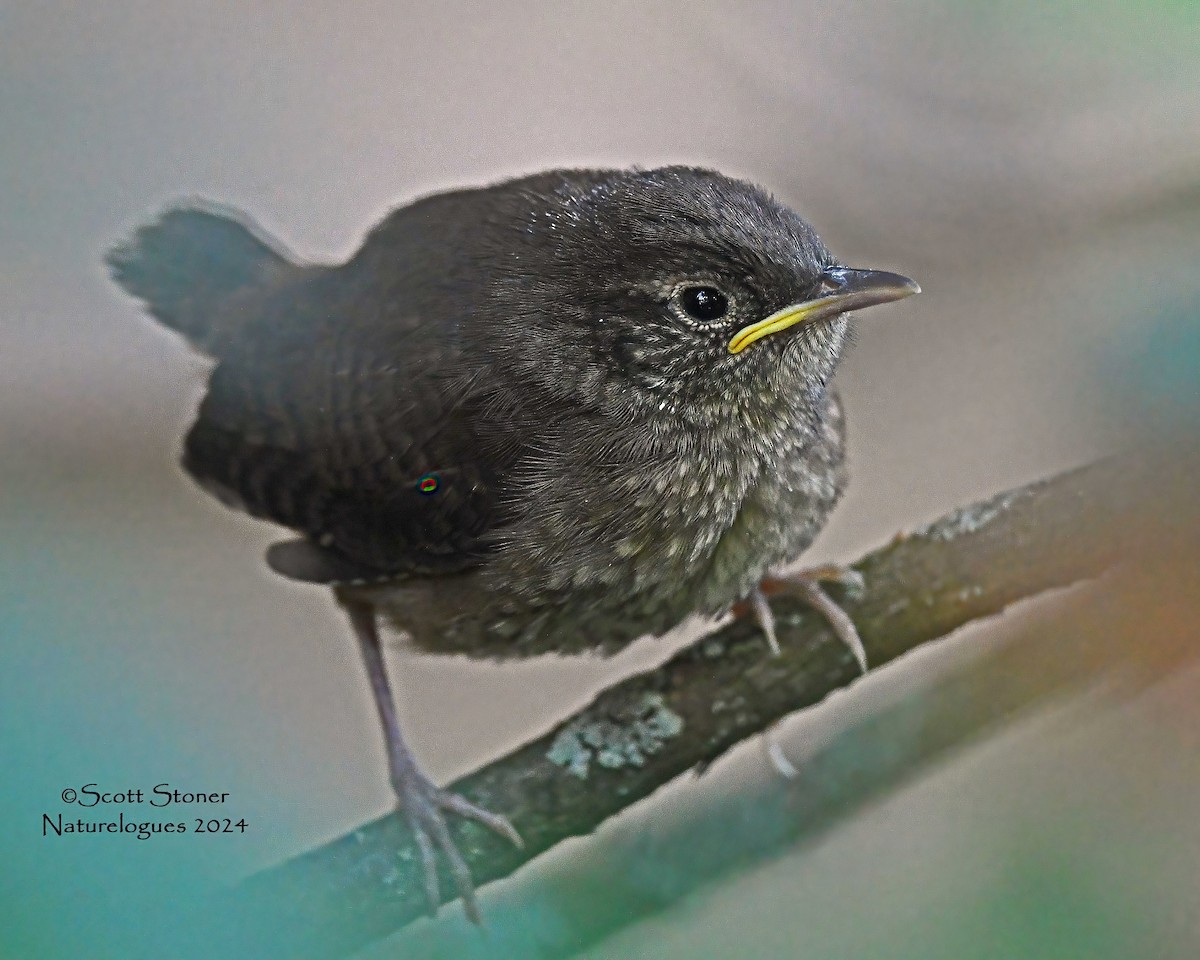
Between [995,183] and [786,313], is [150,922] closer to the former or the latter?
[786,313]

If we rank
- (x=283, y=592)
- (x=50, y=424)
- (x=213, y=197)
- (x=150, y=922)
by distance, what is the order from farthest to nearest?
→ (x=283, y=592)
(x=213, y=197)
(x=50, y=424)
(x=150, y=922)

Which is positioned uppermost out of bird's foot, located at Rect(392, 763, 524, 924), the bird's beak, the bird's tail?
the bird's tail

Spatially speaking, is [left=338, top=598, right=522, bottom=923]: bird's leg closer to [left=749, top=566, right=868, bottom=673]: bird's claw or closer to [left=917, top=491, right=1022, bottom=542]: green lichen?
[left=749, top=566, right=868, bottom=673]: bird's claw

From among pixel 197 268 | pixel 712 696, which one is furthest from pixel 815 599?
pixel 197 268

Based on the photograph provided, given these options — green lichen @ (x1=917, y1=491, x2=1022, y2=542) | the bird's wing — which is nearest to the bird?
the bird's wing

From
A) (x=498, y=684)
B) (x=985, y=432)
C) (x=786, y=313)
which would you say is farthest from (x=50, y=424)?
(x=985, y=432)

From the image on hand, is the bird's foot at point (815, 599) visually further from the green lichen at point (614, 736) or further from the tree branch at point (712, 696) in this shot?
the green lichen at point (614, 736)
